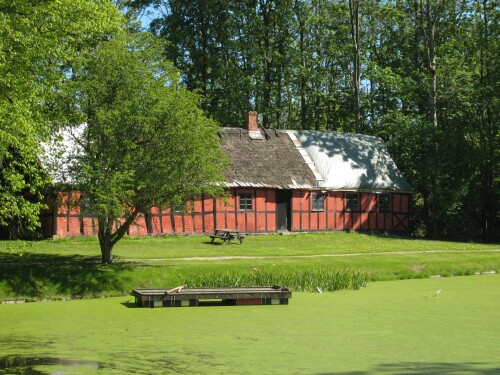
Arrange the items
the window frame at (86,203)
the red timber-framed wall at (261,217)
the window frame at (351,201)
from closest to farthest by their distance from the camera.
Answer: the window frame at (86,203) < the red timber-framed wall at (261,217) < the window frame at (351,201)

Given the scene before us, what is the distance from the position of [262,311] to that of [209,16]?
39271 millimetres

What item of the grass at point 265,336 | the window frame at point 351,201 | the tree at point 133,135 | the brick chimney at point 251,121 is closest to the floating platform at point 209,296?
the grass at point 265,336

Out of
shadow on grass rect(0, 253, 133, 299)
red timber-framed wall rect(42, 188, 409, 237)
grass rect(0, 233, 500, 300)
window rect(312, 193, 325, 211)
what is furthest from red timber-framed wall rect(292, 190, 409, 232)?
shadow on grass rect(0, 253, 133, 299)

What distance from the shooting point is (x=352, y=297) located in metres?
24.1

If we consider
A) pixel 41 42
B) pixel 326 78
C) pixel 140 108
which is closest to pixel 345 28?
pixel 326 78

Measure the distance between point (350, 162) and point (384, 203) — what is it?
3162 mm

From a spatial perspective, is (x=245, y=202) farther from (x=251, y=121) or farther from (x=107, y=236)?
(x=107, y=236)

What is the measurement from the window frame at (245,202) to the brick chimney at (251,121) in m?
5.61

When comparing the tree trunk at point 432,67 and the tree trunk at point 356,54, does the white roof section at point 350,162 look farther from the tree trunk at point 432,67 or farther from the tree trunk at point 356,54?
the tree trunk at point 356,54

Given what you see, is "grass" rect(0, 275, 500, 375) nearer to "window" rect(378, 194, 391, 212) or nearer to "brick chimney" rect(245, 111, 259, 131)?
"brick chimney" rect(245, 111, 259, 131)

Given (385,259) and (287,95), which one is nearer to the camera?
(385,259)

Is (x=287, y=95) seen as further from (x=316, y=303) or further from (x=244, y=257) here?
(x=316, y=303)

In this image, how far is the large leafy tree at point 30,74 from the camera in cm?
2161

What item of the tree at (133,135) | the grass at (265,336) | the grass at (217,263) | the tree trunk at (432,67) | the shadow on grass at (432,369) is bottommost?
the grass at (265,336)
